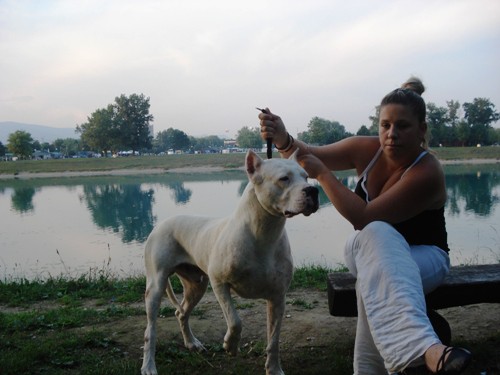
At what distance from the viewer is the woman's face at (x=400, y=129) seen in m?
3.21

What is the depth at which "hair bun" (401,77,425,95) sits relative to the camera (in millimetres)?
3629

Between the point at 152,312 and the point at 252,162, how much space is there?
1.80m

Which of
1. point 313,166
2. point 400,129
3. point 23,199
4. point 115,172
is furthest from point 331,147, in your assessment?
point 115,172

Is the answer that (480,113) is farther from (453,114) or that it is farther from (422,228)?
(422,228)

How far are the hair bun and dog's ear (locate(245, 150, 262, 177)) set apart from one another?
124 cm

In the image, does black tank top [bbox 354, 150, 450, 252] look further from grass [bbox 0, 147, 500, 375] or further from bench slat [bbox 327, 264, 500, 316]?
grass [bbox 0, 147, 500, 375]

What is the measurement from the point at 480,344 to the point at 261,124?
2.75 meters

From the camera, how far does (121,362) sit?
428cm

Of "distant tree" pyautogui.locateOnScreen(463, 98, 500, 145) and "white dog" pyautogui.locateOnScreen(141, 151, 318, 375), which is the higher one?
"distant tree" pyautogui.locateOnScreen(463, 98, 500, 145)

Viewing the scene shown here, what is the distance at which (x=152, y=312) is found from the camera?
4.35 meters

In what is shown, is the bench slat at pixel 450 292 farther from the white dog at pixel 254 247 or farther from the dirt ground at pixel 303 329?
the white dog at pixel 254 247

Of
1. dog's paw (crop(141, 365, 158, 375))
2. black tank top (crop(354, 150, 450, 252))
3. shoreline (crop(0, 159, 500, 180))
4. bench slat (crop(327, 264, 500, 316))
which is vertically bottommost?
dog's paw (crop(141, 365, 158, 375))

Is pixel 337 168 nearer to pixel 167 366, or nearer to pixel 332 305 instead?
pixel 332 305

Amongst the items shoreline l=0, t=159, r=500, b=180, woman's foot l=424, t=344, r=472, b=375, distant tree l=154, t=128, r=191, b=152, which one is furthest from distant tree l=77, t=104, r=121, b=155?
woman's foot l=424, t=344, r=472, b=375
